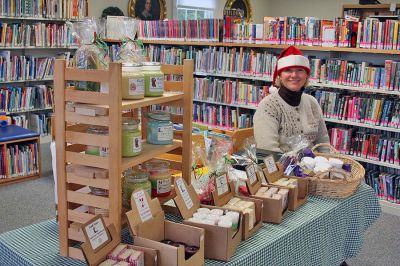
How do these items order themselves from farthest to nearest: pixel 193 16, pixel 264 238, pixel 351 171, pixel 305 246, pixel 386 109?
pixel 193 16, pixel 386 109, pixel 351 171, pixel 305 246, pixel 264 238

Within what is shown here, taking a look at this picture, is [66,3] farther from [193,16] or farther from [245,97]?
[193,16]

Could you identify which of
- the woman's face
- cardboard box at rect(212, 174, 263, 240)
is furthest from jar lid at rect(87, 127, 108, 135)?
the woman's face

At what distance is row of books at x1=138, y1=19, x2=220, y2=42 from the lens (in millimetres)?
5094

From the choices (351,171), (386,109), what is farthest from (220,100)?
(351,171)

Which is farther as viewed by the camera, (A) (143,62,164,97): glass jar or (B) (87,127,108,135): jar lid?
(A) (143,62,164,97): glass jar

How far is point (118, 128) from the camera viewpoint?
4.42 ft

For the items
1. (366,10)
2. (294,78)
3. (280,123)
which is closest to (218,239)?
(280,123)

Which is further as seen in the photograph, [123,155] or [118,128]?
[123,155]

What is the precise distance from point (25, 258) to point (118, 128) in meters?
0.55

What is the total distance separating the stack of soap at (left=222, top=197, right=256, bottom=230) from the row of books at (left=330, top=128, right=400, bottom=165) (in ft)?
8.84

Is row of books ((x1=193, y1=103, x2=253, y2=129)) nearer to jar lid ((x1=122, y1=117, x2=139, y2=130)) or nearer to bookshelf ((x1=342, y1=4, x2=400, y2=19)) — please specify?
jar lid ((x1=122, y1=117, x2=139, y2=130))

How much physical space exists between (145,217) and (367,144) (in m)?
3.17

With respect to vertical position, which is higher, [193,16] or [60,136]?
[193,16]

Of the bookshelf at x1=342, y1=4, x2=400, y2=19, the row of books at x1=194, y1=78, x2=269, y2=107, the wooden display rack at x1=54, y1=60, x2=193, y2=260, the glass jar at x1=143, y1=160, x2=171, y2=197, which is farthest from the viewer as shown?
the bookshelf at x1=342, y1=4, x2=400, y2=19
